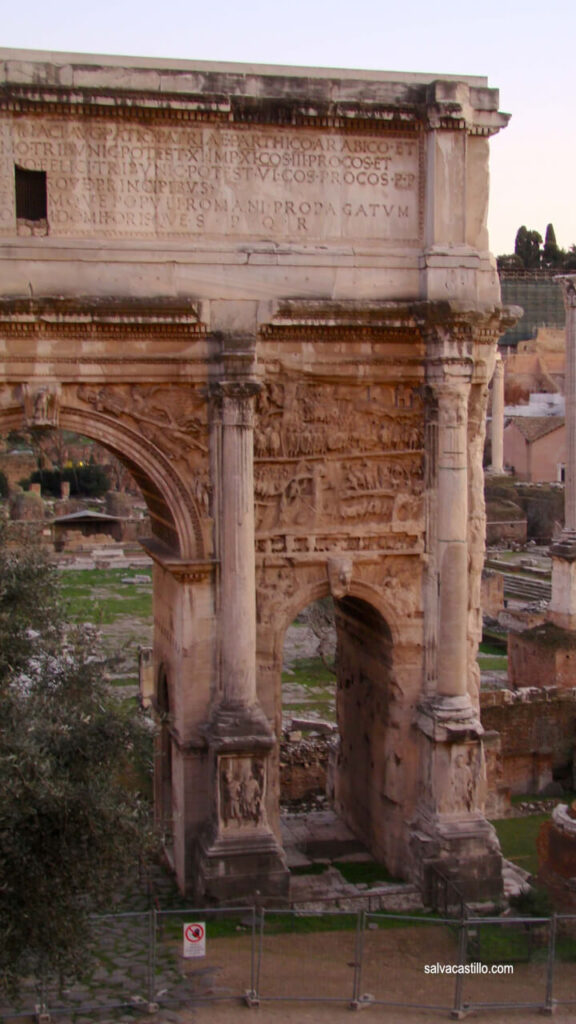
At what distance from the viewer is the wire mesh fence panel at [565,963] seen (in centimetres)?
1058

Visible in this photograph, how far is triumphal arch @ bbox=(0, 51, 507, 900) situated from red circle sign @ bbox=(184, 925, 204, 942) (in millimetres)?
1594

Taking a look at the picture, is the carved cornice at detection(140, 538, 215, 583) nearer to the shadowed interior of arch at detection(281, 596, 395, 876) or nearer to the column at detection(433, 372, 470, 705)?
the shadowed interior of arch at detection(281, 596, 395, 876)

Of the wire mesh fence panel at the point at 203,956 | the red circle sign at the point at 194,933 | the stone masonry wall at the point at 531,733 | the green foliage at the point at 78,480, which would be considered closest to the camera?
the red circle sign at the point at 194,933

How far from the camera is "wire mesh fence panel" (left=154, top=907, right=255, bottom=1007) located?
402 inches

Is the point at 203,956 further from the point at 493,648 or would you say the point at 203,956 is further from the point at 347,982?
the point at 493,648

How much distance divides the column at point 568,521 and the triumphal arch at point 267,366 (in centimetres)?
1154

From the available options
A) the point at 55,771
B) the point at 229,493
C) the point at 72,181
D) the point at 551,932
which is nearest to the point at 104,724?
the point at 55,771

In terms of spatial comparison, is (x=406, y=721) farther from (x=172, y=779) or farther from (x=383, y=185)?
(x=383, y=185)

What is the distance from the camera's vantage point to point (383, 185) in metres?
12.6

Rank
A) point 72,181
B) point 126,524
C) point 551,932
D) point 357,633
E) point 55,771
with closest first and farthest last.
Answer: point 55,771, point 551,932, point 72,181, point 357,633, point 126,524

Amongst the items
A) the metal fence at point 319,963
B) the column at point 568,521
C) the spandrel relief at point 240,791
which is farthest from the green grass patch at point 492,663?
the spandrel relief at point 240,791

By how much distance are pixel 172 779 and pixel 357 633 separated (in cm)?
297

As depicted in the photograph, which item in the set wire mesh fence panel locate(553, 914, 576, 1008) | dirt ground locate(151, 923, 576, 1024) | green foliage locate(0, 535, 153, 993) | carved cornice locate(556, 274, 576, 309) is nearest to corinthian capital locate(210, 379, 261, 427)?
green foliage locate(0, 535, 153, 993)

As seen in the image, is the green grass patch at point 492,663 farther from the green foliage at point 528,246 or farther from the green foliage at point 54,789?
the green foliage at point 528,246
